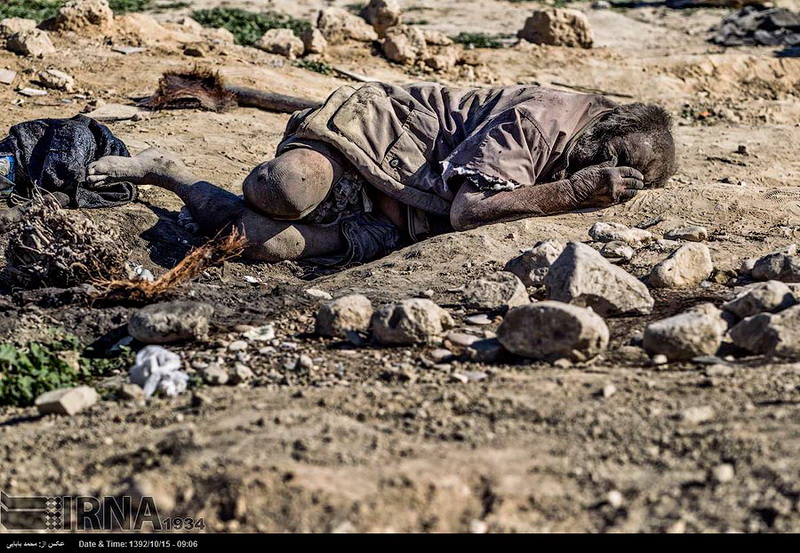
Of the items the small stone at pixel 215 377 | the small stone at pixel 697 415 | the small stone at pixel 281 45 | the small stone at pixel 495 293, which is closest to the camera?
the small stone at pixel 697 415

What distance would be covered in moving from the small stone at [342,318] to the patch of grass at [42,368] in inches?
31.8

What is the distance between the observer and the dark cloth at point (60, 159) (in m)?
5.36

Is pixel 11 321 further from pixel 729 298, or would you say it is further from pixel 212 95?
pixel 212 95

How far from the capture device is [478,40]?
1145 cm

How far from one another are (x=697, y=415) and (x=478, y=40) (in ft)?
29.8

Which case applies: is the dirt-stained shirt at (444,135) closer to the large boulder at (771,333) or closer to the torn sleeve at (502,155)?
the torn sleeve at (502,155)

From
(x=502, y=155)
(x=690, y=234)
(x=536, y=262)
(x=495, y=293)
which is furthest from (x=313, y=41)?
(x=495, y=293)

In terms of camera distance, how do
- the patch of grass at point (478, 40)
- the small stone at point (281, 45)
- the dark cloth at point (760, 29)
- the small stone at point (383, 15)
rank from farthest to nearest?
the dark cloth at point (760, 29) < the patch of grass at point (478, 40) < the small stone at point (383, 15) < the small stone at point (281, 45)

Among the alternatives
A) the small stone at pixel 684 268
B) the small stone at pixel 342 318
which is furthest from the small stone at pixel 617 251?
the small stone at pixel 342 318

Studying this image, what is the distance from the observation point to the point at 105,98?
8391mm

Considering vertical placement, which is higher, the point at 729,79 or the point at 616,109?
the point at 616,109

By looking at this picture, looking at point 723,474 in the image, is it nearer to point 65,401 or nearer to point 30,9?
point 65,401

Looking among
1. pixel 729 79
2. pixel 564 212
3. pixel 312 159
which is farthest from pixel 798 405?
pixel 729 79

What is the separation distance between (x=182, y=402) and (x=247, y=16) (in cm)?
926
